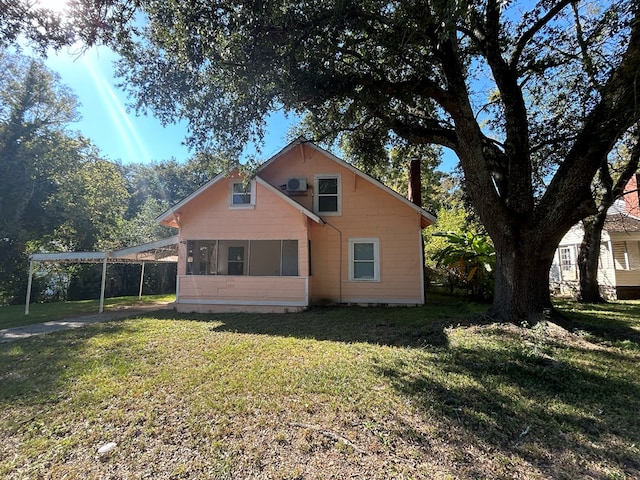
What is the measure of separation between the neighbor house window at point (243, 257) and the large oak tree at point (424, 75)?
16.5 feet

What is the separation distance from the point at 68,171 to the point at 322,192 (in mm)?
15983

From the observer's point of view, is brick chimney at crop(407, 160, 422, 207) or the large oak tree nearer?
the large oak tree

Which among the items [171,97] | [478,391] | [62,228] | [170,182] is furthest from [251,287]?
[170,182]

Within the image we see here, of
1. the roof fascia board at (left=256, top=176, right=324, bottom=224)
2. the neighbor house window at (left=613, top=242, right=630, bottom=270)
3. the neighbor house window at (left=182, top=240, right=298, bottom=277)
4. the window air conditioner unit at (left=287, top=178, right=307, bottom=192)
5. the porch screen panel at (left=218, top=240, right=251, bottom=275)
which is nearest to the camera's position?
the roof fascia board at (left=256, top=176, right=324, bottom=224)

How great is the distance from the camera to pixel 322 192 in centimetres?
1238

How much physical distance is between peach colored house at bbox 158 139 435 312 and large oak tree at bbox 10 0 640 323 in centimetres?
315

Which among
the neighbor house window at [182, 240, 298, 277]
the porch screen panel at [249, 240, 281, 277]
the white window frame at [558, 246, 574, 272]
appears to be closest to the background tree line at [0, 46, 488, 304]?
the white window frame at [558, 246, 574, 272]

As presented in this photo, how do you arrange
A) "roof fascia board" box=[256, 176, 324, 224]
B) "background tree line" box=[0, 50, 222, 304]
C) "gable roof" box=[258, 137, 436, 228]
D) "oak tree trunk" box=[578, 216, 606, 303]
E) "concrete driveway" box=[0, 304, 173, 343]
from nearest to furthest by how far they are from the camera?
"concrete driveway" box=[0, 304, 173, 343], "roof fascia board" box=[256, 176, 324, 224], "gable roof" box=[258, 137, 436, 228], "oak tree trunk" box=[578, 216, 606, 303], "background tree line" box=[0, 50, 222, 304]

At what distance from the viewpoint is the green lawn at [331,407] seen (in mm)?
2648

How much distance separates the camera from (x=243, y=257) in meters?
14.3

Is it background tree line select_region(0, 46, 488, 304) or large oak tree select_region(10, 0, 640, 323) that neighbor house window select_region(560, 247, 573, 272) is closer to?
background tree line select_region(0, 46, 488, 304)

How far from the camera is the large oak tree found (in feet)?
19.0

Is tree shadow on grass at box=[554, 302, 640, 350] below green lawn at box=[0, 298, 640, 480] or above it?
above

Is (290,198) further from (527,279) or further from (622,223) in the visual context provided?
(622,223)
